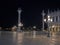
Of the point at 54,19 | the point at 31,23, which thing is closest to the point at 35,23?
the point at 31,23

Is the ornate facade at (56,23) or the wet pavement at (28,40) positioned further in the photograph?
the ornate facade at (56,23)

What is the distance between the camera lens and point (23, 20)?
4481 inches

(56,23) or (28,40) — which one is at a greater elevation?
(56,23)

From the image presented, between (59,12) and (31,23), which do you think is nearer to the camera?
(59,12)

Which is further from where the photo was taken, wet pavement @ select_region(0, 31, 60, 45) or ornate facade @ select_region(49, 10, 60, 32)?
ornate facade @ select_region(49, 10, 60, 32)

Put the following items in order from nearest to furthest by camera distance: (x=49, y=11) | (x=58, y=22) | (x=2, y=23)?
(x=58, y=22)
(x=49, y=11)
(x=2, y=23)

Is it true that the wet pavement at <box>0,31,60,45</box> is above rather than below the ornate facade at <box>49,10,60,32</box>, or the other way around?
below

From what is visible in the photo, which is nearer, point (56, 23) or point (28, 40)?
point (28, 40)

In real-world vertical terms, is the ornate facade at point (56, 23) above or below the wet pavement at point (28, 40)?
above

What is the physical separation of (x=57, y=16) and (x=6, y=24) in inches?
1329

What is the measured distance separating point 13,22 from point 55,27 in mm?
31741

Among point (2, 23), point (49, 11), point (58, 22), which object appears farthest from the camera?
point (2, 23)

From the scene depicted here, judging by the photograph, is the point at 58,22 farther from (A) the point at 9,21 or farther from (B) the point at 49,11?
(A) the point at 9,21

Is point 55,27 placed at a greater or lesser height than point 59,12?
lesser
